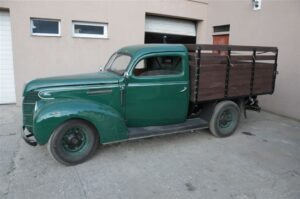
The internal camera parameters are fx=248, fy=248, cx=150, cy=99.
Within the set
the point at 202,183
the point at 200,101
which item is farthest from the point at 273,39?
the point at 202,183

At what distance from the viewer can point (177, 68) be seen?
15.4 feet

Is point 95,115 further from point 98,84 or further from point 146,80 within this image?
point 146,80

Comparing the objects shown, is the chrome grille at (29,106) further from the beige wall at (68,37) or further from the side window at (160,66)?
the beige wall at (68,37)

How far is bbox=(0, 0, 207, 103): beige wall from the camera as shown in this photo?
6696mm

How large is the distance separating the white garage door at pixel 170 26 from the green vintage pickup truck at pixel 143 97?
417 centimetres

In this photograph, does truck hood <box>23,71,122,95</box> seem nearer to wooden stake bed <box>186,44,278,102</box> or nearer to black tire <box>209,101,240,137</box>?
wooden stake bed <box>186,44,278,102</box>

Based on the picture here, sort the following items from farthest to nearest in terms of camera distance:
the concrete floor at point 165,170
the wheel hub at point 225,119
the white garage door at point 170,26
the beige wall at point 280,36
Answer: the white garage door at point 170,26
the beige wall at point 280,36
the wheel hub at point 225,119
the concrete floor at point 165,170

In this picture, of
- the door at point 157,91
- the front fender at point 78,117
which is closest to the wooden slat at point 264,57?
the door at point 157,91

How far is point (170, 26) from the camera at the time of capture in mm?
9320

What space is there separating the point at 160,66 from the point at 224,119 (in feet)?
5.86

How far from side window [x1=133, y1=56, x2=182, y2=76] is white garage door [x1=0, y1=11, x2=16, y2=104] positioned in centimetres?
458

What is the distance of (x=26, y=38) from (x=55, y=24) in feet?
2.94

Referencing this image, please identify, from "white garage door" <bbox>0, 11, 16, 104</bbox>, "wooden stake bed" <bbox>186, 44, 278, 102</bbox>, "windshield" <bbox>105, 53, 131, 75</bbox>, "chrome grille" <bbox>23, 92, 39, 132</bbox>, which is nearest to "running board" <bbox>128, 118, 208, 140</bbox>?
"wooden stake bed" <bbox>186, 44, 278, 102</bbox>

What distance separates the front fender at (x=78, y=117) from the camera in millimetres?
3551
